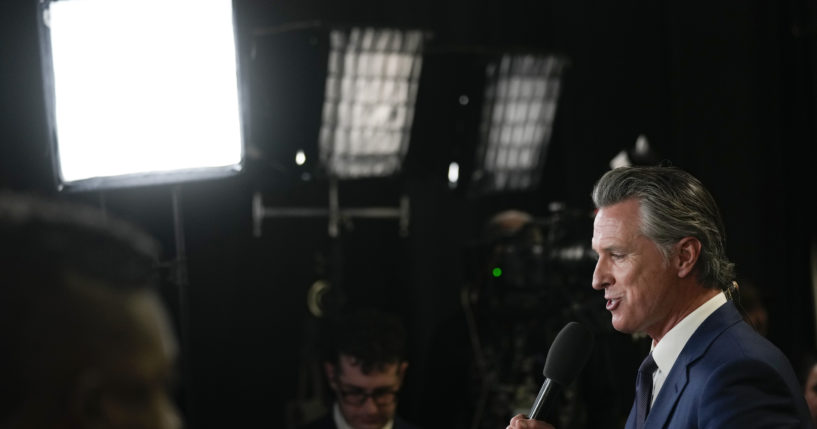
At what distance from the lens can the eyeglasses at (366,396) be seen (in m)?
3.09

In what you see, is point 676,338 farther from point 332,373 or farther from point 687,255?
point 332,373

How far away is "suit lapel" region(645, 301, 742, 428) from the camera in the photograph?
174cm

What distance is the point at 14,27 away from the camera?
2.97 m

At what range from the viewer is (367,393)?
3090mm

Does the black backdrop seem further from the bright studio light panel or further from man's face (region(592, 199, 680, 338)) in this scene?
man's face (region(592, 199, 680, 338))

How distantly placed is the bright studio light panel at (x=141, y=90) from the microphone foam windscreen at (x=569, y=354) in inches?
45.5

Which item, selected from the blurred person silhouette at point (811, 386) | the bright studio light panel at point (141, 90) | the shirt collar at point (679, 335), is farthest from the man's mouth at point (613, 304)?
the blurred person silhouette at point (811, 386)

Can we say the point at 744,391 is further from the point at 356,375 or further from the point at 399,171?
the point at 399,171

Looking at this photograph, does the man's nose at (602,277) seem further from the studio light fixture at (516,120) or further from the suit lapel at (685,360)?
the studio light fixture at (516,120)

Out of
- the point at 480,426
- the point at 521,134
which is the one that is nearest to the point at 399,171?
the point at 521,134

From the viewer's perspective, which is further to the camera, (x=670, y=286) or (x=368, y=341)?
(x=368, y=341)

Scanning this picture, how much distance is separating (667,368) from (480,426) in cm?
192

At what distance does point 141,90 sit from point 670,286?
4.71 feet

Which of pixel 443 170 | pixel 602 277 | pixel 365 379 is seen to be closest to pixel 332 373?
pixel 365 379
